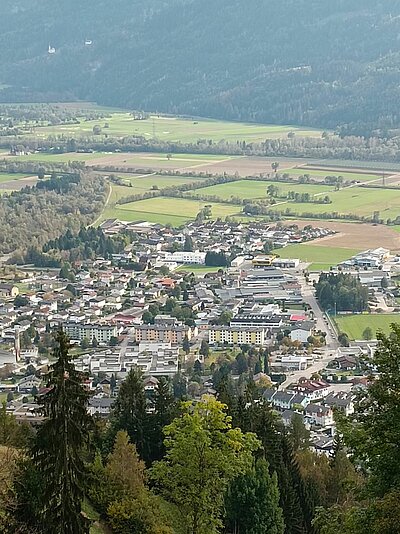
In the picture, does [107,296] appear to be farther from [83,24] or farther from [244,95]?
[83,24]

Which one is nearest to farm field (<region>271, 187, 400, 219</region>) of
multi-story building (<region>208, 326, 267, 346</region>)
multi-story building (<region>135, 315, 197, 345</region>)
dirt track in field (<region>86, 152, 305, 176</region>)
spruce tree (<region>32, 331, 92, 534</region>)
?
dirt track in field (<region>86, 152, 305, 176</region>)

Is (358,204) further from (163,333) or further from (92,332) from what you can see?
(92,332)

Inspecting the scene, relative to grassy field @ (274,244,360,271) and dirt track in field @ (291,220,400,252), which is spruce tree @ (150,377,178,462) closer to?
grassy field @ (274,244,360,271)

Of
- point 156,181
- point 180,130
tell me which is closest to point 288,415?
point 156,181

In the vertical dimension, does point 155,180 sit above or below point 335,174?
below

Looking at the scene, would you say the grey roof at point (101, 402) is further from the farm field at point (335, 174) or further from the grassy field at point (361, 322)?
the farm field at point (335, 174)

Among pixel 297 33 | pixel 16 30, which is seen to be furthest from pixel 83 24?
pixel 297 33

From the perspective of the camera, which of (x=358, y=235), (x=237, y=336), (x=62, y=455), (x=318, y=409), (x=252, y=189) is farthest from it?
(x=252, y=189)
